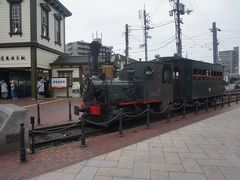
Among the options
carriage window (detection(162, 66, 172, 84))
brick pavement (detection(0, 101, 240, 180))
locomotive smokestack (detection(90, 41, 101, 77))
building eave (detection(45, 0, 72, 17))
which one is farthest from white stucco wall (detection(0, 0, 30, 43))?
brick pavement (detection(0, 101, 240, 180))

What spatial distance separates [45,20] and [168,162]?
20.6 meters

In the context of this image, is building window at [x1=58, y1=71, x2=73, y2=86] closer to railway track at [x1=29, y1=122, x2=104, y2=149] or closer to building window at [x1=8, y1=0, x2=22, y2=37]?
building window at [x1=8, y1=0, x2=22, y2=37]

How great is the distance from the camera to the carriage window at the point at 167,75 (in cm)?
1213

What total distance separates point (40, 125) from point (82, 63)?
44.2 feet

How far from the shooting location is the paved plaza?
511 cm

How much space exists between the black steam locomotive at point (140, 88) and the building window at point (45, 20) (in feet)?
41.0

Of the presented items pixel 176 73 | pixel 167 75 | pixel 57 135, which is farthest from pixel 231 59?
pixel 57 135

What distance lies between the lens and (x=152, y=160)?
6020 mm

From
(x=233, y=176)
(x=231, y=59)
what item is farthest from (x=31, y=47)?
(x=231, y=59)

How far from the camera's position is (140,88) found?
10.9m

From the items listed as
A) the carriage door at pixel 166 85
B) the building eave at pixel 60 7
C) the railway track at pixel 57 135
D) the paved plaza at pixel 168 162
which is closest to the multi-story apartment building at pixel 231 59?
the building eave at pixel 60 7

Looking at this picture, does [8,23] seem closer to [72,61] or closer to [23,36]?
[23,36]

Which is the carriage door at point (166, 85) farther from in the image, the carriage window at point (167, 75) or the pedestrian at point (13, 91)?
the pedestrian at point (13, 91)

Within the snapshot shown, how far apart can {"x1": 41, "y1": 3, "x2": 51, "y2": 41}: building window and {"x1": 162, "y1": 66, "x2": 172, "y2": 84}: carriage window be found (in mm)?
13797
